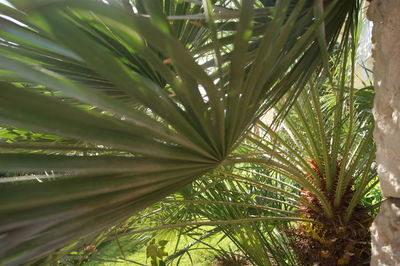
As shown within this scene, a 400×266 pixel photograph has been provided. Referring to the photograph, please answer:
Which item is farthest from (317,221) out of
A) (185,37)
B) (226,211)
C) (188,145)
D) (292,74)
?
(188,145)

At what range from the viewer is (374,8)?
74 cm

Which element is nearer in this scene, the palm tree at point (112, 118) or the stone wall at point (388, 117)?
the palm tree at point (112, 118)

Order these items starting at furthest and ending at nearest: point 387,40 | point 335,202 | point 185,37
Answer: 1. point 335,202
2. point 185,37
3. point 387,40

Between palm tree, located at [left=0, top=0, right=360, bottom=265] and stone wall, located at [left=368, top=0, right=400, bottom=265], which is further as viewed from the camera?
stone wall, located at [left=368, top=0, right=400, bottom=265]

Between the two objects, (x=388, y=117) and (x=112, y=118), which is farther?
(x=388, y=117)

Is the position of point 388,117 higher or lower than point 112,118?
lower

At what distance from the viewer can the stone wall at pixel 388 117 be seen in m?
0.69

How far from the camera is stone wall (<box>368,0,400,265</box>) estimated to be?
692 mm

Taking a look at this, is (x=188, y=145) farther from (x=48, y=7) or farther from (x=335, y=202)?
(x=335, y=202)

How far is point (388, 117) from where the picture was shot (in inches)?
29.1

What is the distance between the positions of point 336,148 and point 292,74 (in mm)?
599

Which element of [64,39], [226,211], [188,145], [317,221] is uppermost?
[64,39]

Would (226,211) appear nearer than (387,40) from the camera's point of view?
No

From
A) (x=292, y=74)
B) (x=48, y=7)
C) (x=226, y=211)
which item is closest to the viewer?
(x=48, y=7)
